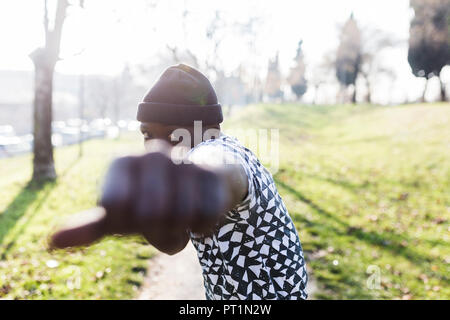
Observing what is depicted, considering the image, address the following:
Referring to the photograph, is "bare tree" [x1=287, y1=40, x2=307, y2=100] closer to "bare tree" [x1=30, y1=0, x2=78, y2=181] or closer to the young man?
"bare tree" [x1=30, y1=0, x2=78, y2=181]

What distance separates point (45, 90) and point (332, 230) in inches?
343

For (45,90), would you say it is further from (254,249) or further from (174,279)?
(254,249)

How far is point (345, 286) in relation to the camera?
481 cm

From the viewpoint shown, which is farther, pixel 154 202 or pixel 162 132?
pixel 162 132

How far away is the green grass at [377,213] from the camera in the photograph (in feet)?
16.5

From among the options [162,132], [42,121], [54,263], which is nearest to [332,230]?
[54,263]

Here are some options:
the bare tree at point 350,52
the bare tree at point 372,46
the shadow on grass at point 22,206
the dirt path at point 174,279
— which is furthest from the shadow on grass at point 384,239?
the bare tree at point 372,46

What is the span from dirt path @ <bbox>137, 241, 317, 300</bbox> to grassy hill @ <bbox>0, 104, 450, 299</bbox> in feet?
0.59

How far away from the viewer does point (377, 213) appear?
7.73m

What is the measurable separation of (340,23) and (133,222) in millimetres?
55327

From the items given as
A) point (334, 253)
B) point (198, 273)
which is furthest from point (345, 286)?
point (198, 273)

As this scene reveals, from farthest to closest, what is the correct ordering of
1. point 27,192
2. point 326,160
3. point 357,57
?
point 357,57
point 326,160
point 27,192
